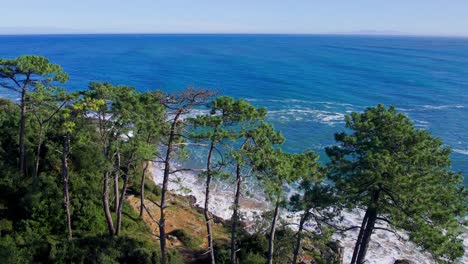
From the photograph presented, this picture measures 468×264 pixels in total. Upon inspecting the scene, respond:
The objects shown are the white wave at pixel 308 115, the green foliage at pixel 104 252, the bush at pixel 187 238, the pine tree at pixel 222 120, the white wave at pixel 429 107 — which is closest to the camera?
the pine tree at pixel 222 120

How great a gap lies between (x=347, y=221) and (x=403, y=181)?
1772 cm

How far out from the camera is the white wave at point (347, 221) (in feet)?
84.6

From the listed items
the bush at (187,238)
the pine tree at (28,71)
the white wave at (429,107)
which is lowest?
the bush at (187,238)

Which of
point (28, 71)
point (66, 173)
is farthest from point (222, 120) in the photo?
point (28, 71)

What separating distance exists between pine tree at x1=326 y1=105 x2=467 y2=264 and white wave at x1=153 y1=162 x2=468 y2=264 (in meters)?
5.94

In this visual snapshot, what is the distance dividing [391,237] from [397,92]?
52.8 m

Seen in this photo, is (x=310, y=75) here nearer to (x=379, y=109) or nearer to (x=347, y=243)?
(x=347, y=243)

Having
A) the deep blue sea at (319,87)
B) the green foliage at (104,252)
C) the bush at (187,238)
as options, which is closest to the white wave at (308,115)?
the deep blue sea at (319,87)

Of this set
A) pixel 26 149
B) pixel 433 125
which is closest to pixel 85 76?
pixel 26 149

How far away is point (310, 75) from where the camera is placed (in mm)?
93375

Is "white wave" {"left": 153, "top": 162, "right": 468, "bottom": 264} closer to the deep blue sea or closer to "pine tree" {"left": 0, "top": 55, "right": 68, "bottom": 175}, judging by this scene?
"pine tree" {"left": 0, "top": 55, "right": 68, "bottom": 175}

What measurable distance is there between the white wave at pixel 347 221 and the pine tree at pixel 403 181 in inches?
234

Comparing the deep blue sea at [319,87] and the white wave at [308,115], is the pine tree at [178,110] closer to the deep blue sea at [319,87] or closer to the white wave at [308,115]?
the deep blue sea at [319,87]

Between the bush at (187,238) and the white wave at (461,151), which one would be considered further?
the white wave at (461,151)
